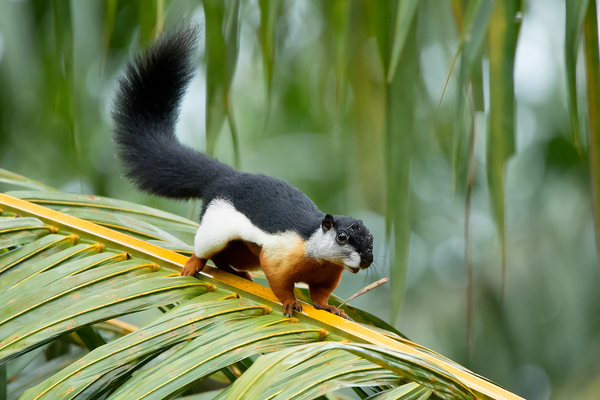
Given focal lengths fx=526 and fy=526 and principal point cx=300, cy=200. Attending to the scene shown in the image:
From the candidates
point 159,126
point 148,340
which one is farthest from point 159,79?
point 148,340

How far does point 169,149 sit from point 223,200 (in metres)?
0.28

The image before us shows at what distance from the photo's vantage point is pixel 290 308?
3.64ft

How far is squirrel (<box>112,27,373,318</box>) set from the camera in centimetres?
115

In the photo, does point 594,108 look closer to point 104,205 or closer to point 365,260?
point 365,260

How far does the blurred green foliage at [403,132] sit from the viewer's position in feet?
3.99

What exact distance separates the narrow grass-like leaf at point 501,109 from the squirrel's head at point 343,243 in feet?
0.98

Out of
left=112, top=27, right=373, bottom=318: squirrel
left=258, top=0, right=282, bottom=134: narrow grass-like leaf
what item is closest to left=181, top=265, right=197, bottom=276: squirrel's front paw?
left=112, top=27, right=373, bottom=318: squirrel

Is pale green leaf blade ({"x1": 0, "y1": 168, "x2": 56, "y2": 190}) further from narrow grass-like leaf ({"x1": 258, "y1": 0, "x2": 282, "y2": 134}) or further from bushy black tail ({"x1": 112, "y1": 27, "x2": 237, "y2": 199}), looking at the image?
narrow grass-like leaf ({"x1": 258, "y1": 0, "x2": 282, "y2": 134})

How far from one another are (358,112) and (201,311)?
1.44 metres

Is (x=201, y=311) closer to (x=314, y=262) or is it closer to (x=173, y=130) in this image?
(x=314, y=262)

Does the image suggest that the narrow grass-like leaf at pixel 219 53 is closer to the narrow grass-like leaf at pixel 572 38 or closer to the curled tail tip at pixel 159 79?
the curled tail tip at pixel 159 79

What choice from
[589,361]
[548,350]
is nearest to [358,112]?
[589,361]

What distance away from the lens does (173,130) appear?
60.1 inches

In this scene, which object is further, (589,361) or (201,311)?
(589,361)
